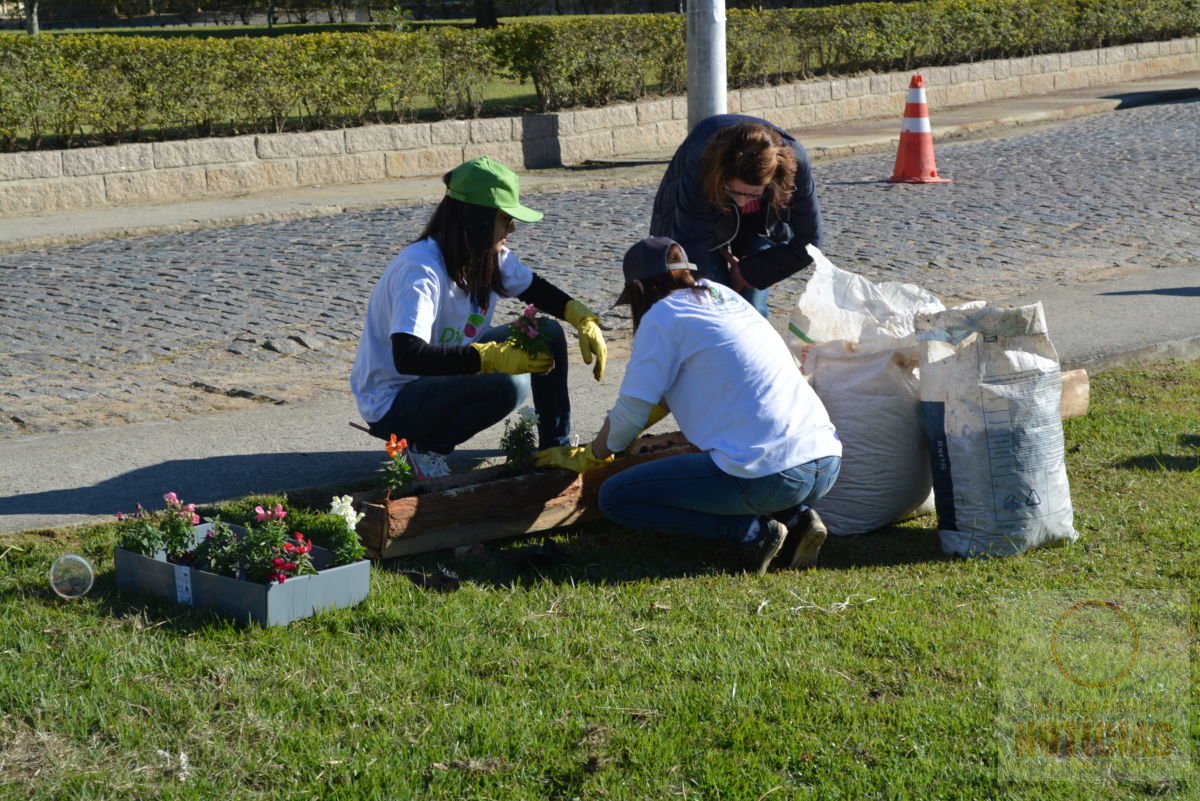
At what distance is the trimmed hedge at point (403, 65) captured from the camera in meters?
12.7

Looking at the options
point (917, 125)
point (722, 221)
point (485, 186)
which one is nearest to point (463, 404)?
point (485, 186)

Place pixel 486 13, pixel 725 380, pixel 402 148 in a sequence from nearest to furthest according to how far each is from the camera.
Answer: pixel 725 380, pixel 402 148, pixel 486 13

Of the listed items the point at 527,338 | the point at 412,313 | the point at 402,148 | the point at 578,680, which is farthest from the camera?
the point at 402,148

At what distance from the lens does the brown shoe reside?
4.32 metres

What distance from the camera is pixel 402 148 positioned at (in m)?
14.4

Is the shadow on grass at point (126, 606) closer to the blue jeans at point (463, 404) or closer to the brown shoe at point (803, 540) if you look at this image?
the blue jeans at point (463, 404)

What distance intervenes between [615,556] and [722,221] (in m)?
1.53

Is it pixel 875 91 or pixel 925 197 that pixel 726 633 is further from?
pixel 875 91

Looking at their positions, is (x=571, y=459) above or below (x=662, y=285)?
below

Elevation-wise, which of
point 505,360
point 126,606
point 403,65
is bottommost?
point 126,606

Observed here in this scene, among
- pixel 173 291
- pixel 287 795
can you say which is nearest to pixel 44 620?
pixel 287 795

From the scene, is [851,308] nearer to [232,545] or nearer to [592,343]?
[592,343]

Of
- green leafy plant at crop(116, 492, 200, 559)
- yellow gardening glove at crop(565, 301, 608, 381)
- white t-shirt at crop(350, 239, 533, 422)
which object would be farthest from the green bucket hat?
green leafy plant at crop(116, 492, 200, 559)

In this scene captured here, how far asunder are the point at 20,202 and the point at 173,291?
173 inches
